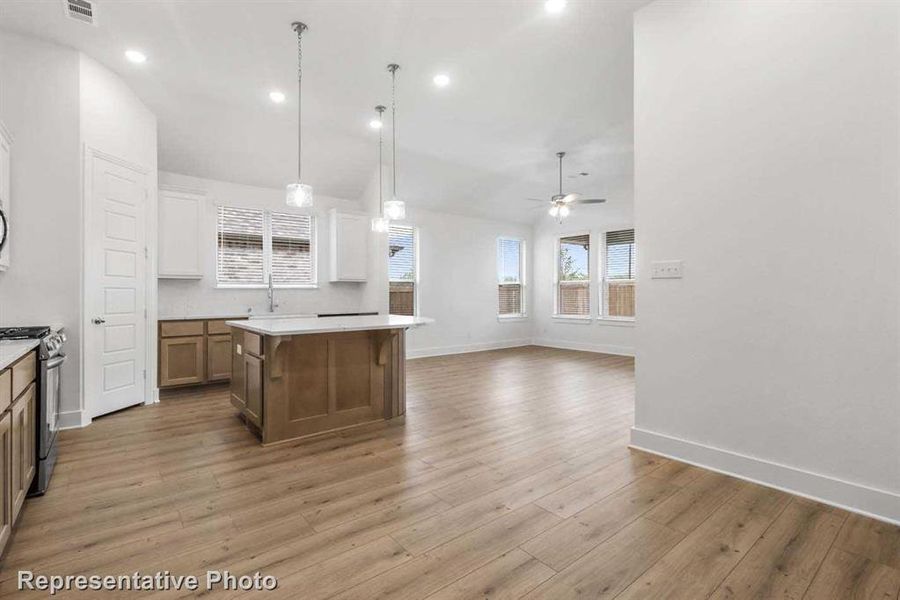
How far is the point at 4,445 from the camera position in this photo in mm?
1739

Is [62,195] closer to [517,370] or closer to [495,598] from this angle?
[495,598]

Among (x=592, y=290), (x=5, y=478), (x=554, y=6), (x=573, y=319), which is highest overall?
(x=554, y=6)

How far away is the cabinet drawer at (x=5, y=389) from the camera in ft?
5.56

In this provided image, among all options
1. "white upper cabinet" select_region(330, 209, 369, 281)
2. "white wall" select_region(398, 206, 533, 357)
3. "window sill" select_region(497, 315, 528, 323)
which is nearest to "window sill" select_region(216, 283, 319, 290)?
"white upper cabinet" select_region(330, 209, 369, 281)

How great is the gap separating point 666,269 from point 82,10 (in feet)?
15.0

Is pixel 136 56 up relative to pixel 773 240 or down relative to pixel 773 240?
up

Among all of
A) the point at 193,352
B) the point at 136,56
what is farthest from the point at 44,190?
the point at 193,352

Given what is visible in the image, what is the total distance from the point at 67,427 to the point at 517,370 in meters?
5.05

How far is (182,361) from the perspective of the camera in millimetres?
4859

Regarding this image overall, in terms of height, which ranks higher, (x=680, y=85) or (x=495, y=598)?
(x=680, y=85)

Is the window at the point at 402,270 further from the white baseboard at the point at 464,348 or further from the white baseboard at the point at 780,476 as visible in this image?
the white baseboard at the point at 780,476

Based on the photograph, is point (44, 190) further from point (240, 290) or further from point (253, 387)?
point (240, 290)

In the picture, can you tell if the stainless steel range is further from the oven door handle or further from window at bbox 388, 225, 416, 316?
window at bbox 388, 225, 416, 316

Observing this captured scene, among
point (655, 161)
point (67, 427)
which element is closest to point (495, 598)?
point (655, 161)
